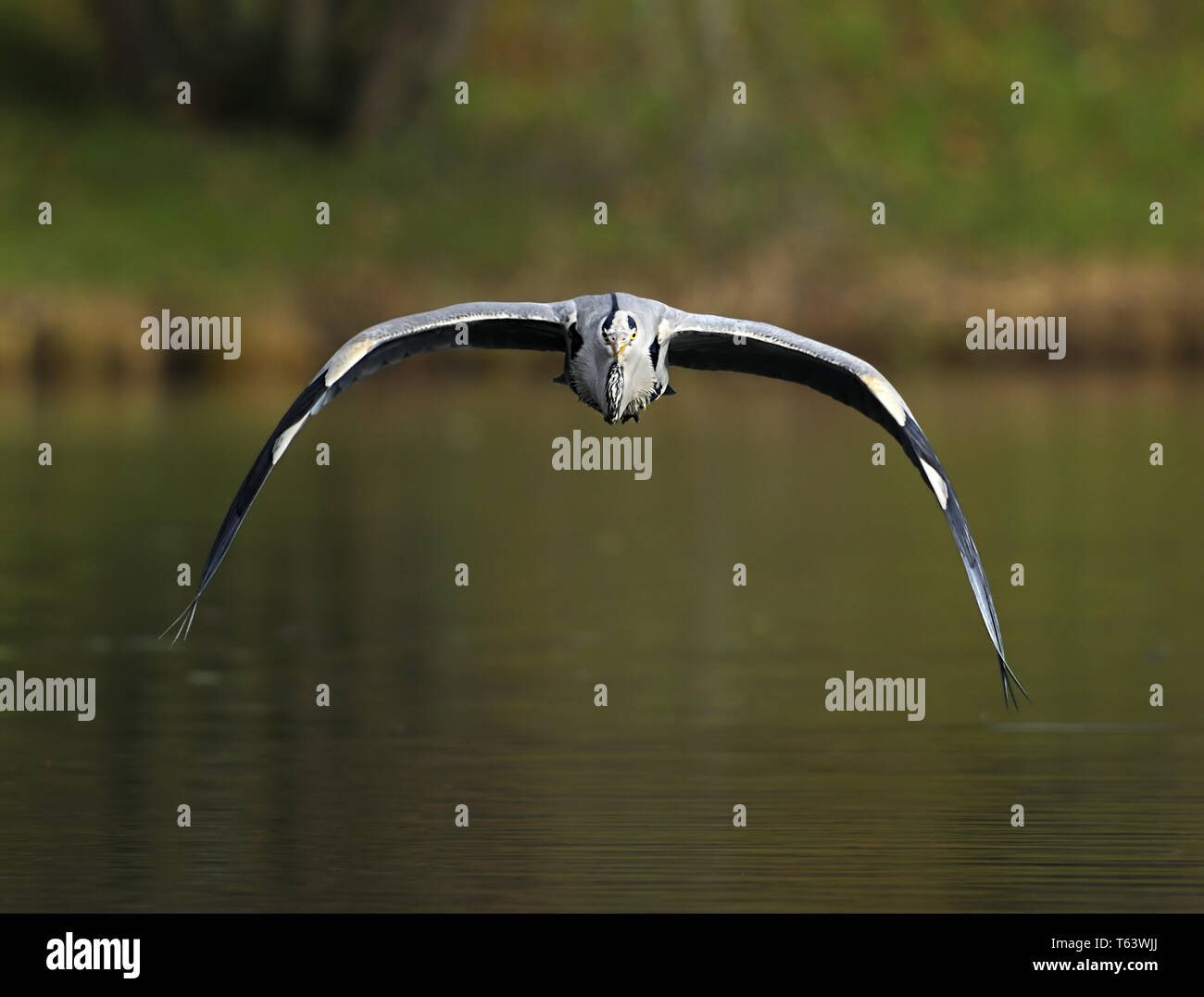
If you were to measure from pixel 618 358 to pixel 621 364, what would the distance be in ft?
0.22

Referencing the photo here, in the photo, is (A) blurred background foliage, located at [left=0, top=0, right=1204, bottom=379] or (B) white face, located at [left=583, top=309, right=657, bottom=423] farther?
(A) blurred background foliage, located at [left=0, top=0, right=1204, bottom=379]

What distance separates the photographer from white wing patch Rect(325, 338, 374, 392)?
48.2ft

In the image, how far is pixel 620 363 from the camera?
1526cm

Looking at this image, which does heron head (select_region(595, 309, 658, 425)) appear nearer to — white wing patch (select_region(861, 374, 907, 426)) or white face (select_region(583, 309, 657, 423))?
white face (select_region(583, 309, 657, 423))

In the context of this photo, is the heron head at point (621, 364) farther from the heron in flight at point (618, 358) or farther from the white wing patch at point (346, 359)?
the white wing patch at point (346, 359)

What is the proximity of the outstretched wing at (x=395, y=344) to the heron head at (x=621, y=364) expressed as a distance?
55 centimetres

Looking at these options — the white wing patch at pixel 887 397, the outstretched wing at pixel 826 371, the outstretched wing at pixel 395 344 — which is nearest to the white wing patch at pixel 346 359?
the outstretched wing at pixel 395 344

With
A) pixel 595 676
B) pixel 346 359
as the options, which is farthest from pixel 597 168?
pixel 346 359

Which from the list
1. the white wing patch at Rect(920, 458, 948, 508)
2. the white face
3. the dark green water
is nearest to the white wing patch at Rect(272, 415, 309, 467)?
the white face

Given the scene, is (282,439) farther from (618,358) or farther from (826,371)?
(826,371)

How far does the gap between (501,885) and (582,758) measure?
3.78 meters

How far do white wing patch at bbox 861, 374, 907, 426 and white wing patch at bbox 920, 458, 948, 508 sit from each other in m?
0.28

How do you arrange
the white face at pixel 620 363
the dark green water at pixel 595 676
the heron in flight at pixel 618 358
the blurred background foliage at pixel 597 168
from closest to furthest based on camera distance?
the dark green water at pixel 595 676, the heron in flight at pixel 618 358, the white face at pixel 620 363, the blurred background foliage at pixel 597 168

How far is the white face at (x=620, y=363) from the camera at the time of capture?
15.2m
